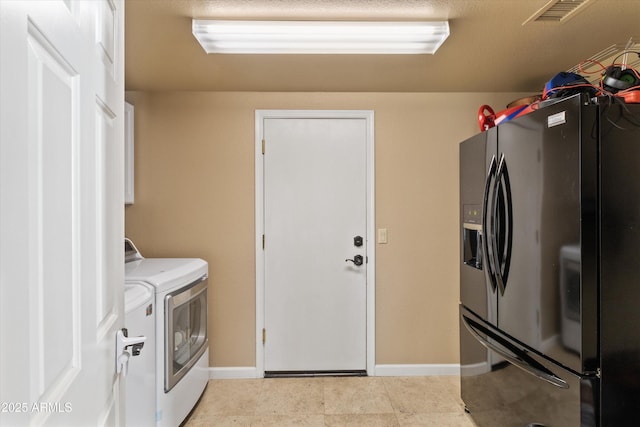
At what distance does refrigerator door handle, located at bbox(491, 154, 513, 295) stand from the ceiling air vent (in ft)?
2.14

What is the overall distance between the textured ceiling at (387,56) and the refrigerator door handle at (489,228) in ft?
2.27

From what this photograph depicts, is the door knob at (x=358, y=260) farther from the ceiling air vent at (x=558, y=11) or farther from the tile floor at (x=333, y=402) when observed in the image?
the ceiling air vent at (x=558, y=11)

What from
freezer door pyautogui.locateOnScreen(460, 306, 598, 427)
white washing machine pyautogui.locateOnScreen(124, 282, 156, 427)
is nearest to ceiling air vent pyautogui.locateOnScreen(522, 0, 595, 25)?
freezer door pyautogui.locateOnScreen(460, 306, 598, 427)

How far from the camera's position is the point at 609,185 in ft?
4.35

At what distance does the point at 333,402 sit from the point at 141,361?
4.41 feet

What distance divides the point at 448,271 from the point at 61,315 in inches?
108

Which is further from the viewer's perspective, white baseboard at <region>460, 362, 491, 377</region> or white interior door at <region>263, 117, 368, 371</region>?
white interior door at <region>263, 117, 368, 371</region>

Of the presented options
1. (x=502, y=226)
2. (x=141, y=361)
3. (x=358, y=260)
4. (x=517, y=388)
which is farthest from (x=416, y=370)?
(x=141, y=361)

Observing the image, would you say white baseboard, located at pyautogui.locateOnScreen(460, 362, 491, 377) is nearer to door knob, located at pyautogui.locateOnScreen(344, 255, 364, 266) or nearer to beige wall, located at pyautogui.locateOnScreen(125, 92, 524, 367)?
beige wall, located at pyautogui.locateOnScreen(125, 92, 524, 367)

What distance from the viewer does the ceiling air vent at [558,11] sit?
1.54m

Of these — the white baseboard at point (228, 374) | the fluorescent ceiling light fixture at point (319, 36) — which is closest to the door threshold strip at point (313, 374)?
the white baseboard at point (228, 374)

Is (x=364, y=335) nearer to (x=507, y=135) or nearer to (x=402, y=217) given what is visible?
(x=402, y=217)

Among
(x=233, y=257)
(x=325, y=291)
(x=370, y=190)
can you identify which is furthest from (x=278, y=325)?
(x=370, y=190)

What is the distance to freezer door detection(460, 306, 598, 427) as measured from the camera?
136cm
